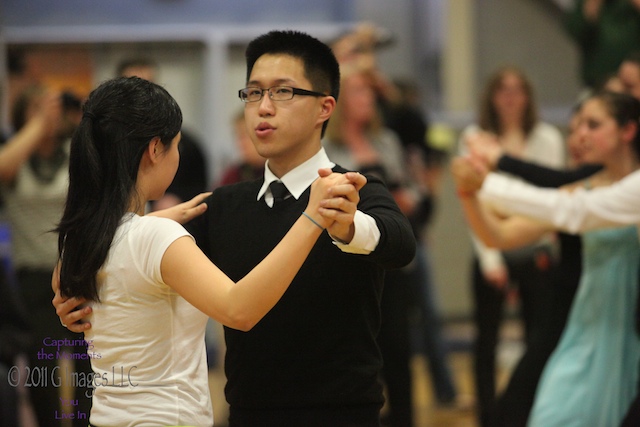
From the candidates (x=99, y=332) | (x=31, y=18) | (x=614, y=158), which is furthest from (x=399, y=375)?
(x=31, y=18)

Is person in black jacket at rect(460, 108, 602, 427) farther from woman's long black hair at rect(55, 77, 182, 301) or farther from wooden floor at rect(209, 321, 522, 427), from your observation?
woman's long black hair at rect(55, 77, 182, 301)

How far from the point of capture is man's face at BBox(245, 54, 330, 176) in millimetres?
2285

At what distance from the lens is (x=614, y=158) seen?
134 inches

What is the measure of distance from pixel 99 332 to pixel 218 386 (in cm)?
403

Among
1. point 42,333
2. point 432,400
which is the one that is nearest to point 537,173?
point 42,333

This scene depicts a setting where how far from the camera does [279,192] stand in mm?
2355


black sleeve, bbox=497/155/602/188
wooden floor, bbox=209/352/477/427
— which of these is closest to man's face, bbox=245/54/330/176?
black sleeve, bbox=497/155/602/188

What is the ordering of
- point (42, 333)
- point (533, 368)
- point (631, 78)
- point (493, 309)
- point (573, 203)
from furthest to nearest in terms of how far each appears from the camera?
point (493, 309) < point (42, 333) < point (631, 78) < point (533, 368) < point (573, 203)

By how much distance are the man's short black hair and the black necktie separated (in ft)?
0.89

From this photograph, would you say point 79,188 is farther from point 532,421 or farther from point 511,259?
point 511,259

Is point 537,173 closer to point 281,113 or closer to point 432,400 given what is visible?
point 281,113

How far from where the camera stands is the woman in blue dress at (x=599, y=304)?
319cm

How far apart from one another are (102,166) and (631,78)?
8.97 feet

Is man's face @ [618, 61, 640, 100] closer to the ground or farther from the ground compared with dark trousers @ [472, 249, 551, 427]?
farther from the ground
